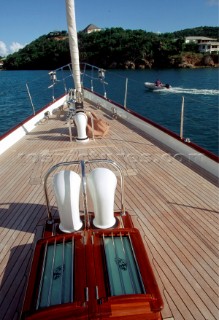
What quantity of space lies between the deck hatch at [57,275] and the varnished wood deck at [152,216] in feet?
1.63

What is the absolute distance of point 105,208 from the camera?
293 cm

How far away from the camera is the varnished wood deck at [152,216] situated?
2617 mm

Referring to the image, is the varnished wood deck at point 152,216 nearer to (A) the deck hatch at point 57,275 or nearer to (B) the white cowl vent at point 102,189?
(A) the deck hatch at point 57,275

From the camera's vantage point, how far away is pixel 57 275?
237cm

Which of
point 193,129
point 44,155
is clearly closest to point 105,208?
point 44,155

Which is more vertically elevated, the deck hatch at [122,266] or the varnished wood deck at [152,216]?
the deck hatch at [122,266]

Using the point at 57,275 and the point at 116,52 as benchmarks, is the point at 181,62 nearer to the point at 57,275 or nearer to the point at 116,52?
the point at 116,52

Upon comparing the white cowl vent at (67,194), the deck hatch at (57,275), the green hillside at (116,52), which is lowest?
the deck hatch at (57,275)

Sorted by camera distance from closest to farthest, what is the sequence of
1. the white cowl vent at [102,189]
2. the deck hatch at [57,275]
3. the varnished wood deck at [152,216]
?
1. the deck hatch at [57,275]
2. the varnished wood deck at [152,216]
3. the white cowl vent at [102,189]

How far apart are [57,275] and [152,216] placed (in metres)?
1.81

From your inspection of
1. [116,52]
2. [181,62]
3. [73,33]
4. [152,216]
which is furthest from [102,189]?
[116,52]

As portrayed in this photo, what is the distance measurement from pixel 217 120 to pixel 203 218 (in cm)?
1755

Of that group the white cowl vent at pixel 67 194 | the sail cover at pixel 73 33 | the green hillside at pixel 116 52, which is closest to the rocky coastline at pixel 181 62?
the green hillside at pixel 116 52

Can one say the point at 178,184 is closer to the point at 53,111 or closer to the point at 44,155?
the point at 44,155
